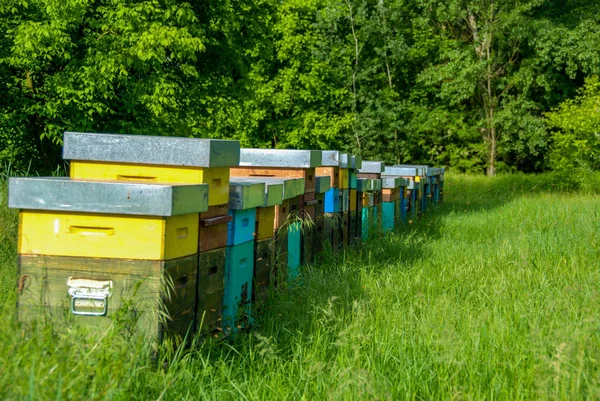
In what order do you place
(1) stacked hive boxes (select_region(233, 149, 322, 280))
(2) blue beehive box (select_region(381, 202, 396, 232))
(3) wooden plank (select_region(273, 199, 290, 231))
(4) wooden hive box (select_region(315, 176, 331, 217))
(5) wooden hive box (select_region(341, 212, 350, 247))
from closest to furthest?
(3) wooden plank (select_region(273, 199, 290, 231)) → (1) stacked hive boxes (select_region(233, 149, 322, 280)) → (4) wooden hive box (select_region(315, 176, 331, 217)) → (5) wooden hive box (select_region(341, 212, 350, 247)) → (2) blue beehive box (select_region(381, 202, 396, 232))

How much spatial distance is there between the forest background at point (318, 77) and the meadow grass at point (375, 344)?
17.4 ft

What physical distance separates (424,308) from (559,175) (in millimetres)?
21051

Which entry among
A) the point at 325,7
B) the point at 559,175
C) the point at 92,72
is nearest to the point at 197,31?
the point at 92,72

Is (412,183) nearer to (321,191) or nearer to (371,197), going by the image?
(371,197)

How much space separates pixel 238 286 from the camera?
4605 mm

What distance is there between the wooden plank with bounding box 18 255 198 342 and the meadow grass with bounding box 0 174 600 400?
10cm

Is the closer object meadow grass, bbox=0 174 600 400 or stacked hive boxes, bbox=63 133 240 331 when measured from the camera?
meadow grass, bbox=0 174 600 400

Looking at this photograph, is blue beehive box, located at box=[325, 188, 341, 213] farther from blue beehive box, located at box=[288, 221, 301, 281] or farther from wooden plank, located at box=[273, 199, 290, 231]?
wooden plank, located at box=[273, 199, 290, 231]

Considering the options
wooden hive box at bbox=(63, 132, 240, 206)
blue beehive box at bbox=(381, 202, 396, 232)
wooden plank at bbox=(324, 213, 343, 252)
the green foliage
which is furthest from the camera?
the green foliage

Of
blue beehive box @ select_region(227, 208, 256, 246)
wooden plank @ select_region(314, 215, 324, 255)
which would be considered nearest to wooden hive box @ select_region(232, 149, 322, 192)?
wooden plank @ select_region(314, 215, 324, 255)

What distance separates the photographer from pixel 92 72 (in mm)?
11805

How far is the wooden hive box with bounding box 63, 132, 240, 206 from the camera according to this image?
409 cm

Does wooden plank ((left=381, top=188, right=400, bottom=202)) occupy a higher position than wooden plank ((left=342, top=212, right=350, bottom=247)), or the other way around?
wooden plank ((left=381, top=188, right=400, bottom=202))

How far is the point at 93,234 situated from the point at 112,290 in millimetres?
258
